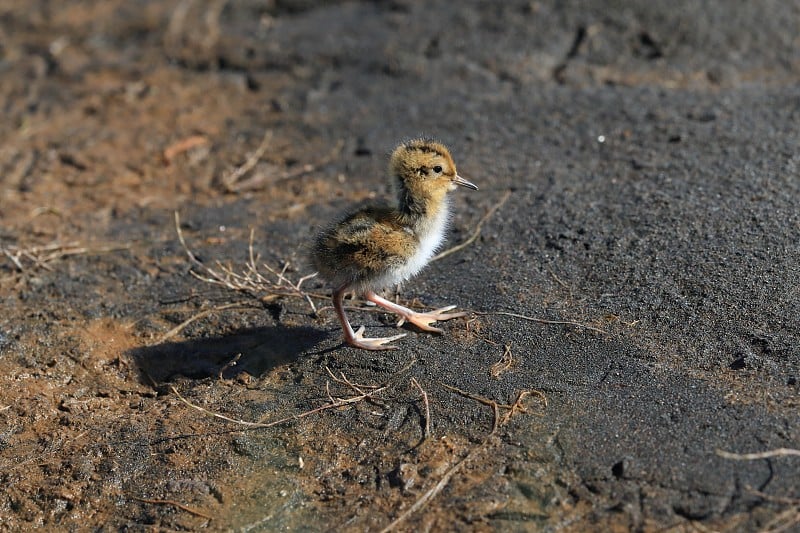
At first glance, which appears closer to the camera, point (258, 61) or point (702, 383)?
point (702, 383)

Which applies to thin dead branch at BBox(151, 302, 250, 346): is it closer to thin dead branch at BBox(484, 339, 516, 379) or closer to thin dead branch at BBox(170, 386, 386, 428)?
thin dead branch at BBox(170, 386, 386, 428)

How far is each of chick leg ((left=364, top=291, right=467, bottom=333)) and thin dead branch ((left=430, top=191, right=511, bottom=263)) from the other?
73 centimetres

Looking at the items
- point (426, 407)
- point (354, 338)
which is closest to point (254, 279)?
point (354, 338)

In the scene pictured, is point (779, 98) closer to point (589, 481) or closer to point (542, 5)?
point (542, 5)

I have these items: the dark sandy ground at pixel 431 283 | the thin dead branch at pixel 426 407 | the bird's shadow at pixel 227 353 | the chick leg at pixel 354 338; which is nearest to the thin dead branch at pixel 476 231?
the dark sandy ground at pixel 431 283

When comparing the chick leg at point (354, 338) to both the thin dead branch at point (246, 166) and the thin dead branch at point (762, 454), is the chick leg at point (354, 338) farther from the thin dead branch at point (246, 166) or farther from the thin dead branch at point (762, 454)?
the thin dead branch at point (246, 166)

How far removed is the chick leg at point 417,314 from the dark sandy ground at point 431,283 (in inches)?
2.8

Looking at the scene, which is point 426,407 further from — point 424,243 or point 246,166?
point 246,166

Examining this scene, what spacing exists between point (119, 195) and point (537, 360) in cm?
428

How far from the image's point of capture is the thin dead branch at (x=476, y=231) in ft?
18.9

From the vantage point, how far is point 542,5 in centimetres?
889

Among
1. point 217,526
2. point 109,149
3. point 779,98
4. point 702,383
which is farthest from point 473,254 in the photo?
point 109,149

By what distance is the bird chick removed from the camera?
4.82m

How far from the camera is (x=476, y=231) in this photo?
5.93 metres
